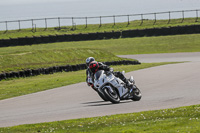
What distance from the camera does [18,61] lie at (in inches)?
1134

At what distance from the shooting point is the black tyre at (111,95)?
1507cm

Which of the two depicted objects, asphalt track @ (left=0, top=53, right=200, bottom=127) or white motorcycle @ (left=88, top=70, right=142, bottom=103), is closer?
asphalt track @ (left=0, top=53, right=200, bottom=127)

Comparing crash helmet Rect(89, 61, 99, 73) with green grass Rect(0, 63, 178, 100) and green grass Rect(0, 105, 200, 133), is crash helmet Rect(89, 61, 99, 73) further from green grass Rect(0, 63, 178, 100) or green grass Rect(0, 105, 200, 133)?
green grass Rect(0, 63, 178, 100)

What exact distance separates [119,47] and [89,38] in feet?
16.3

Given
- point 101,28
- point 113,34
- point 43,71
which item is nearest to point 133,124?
point 43,71

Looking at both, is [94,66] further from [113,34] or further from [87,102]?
[113,34]

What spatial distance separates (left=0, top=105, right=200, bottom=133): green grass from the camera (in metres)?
9.99

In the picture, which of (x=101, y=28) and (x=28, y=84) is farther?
(x=101, y=28)

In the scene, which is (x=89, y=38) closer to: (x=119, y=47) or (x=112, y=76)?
(x=119, y=47)

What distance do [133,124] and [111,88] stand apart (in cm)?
442

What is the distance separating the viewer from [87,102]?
16234 mm

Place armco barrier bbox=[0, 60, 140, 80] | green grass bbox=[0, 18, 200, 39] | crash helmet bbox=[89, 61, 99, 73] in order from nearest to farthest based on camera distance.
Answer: crash helmet bbox=[89, 61, 99, 73] → armco barrier bbox=[0, 60, 140, 80] → green grass bbox=[0, 18, 200, 39]

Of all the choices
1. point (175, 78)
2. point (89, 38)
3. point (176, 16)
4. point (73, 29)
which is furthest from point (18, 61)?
point (176, 16)

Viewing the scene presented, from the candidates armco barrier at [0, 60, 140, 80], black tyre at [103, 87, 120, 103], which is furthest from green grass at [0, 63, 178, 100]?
black tyre at [103, 87, 120, 103]
